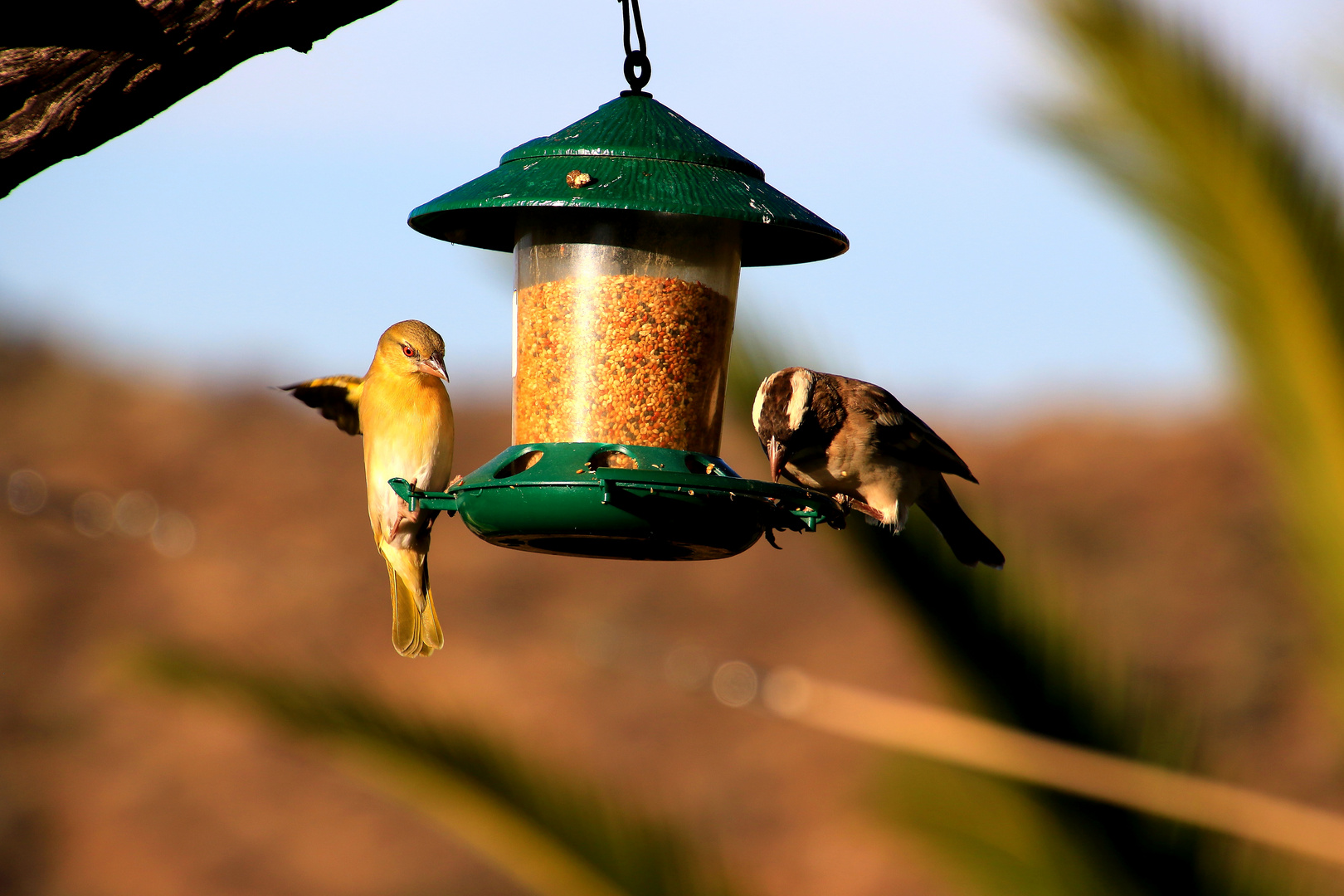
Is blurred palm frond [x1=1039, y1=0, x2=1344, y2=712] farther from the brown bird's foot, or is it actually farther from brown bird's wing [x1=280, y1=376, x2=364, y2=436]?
brown bird's wing [x1=280, y1=376, x2=364, y2=436]

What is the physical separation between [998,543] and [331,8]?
343cm

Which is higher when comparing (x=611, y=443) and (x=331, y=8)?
(x=331, y=8)

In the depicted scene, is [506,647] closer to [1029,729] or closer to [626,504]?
[1029,729]

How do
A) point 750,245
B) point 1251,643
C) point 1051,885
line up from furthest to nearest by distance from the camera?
point 1251,643 < point 1051,885 < point 750,245

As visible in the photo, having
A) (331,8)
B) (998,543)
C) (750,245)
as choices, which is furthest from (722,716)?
(331,8)

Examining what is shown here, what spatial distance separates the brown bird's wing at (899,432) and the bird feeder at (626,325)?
2.76ft

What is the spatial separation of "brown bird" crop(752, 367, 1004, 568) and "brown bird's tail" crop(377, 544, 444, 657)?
121cm

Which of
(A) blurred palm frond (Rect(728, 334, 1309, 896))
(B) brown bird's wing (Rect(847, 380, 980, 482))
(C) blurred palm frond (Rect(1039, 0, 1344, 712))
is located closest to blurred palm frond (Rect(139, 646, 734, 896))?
(A) blurred palm frond (Rect(728, 334, 1309, 896))

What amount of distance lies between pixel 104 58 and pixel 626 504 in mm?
1531

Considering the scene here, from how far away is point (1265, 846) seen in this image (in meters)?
4.79

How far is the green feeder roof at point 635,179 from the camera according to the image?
383 centimetres

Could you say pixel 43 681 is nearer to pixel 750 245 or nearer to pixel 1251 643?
pixel 1251 643

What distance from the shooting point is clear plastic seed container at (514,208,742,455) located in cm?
420

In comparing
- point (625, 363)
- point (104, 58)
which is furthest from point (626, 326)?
point (104, 58)
